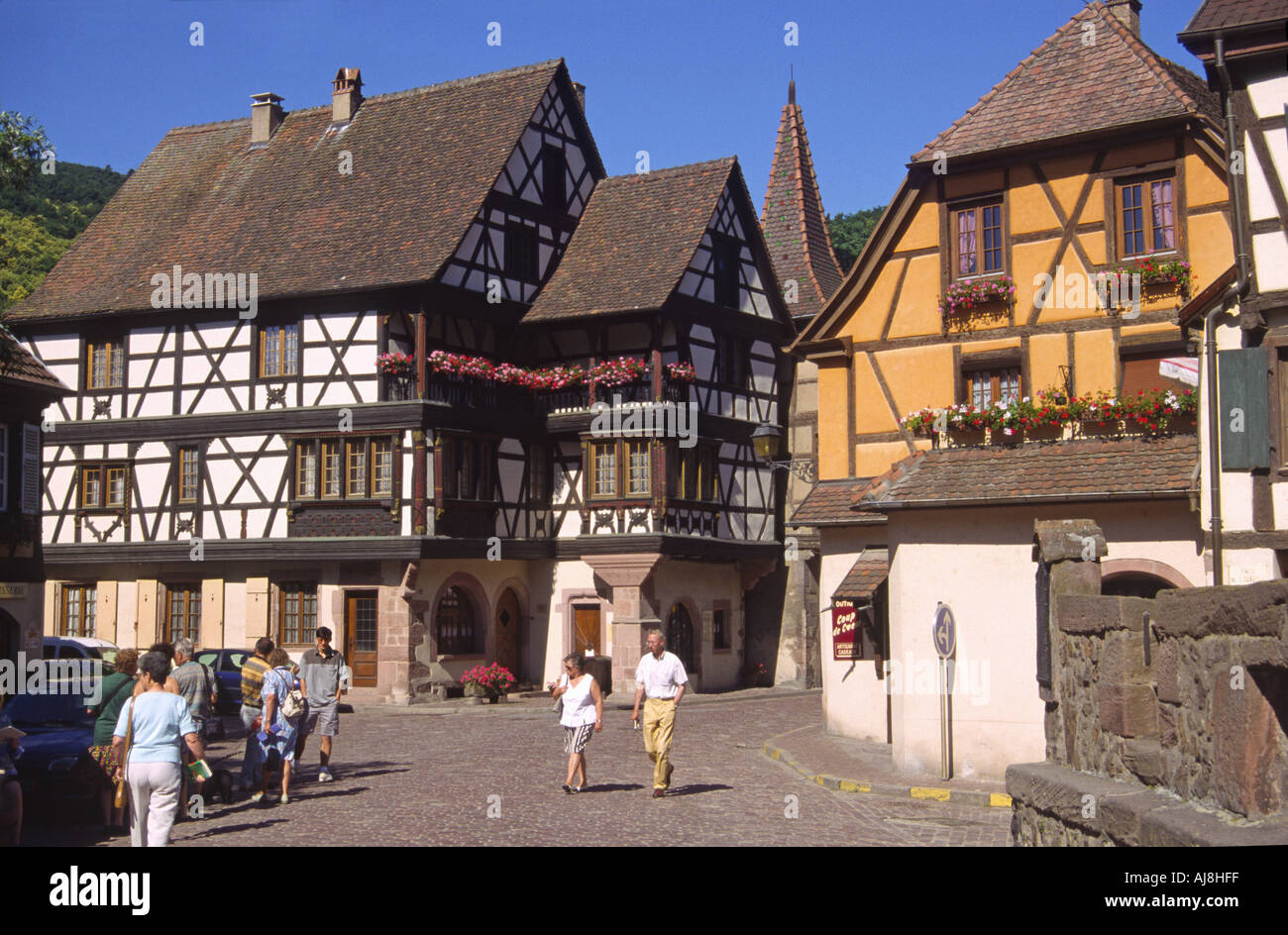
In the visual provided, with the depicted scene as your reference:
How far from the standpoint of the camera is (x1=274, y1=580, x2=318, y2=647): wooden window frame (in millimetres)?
33688

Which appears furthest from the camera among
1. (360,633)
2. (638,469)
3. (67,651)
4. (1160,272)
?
(638,469)

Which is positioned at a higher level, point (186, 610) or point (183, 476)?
point (183, 476)

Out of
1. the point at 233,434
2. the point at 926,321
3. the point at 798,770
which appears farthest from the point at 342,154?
the point at 798,770

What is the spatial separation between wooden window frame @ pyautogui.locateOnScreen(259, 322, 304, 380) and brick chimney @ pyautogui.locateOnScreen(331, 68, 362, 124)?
784cm

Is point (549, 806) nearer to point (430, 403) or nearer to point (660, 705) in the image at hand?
point (660, 705)

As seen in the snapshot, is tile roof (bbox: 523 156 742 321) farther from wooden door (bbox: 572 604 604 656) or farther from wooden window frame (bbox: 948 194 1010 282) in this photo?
wooden window frame (bbox: 948 194 1010 282)

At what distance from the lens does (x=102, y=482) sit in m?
35.9

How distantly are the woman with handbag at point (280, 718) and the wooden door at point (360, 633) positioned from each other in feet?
53.2

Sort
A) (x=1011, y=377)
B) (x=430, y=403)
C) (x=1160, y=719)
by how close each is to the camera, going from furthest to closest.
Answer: (x=430, y=403), (x=1011, y=377), (x=1160, y=719)

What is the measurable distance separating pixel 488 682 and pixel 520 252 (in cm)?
1023

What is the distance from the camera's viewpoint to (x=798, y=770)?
63.6 ft

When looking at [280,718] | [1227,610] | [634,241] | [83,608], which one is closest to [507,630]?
[634,241]
